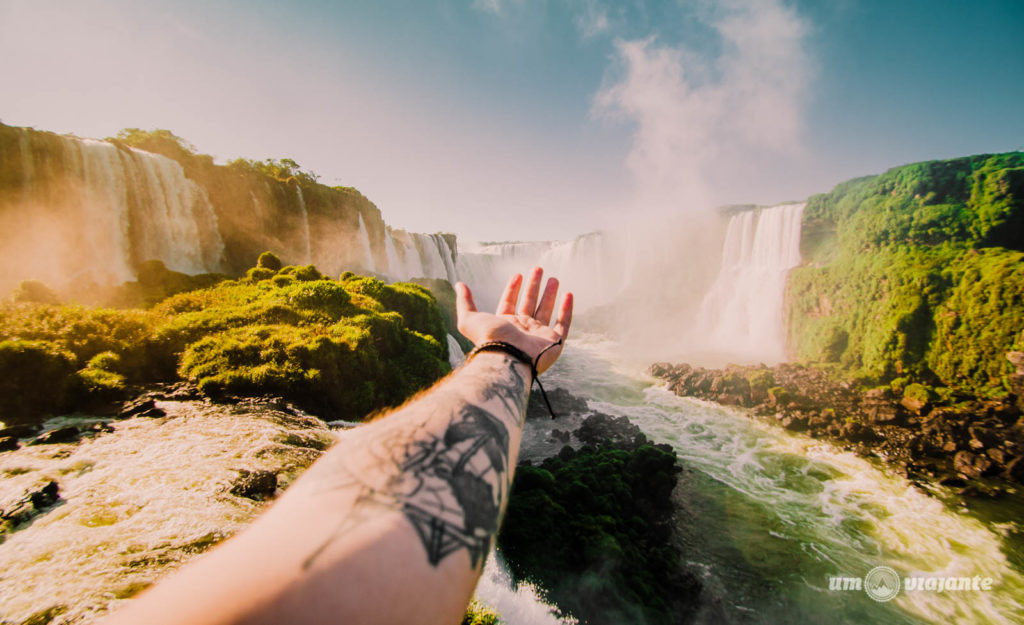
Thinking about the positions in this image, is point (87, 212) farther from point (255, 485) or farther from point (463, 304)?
point (463, 304)

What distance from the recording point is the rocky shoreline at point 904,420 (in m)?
11.4

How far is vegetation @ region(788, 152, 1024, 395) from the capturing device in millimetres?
15234

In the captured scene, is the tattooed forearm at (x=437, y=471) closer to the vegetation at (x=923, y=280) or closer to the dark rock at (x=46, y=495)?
the dark rock at (x=46, y=495)

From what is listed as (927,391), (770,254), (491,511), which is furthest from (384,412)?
(770,254)

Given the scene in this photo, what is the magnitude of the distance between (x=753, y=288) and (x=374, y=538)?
122 ft

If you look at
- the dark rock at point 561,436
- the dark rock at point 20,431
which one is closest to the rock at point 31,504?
the dark rock at point 20,431

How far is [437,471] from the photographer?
47.3 inches

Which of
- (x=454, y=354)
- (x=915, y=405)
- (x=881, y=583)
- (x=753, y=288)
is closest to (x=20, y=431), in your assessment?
(x=454, y=354)

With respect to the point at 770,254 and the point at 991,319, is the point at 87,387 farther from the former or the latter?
the point at 770,254

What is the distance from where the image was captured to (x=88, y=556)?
2.64 m

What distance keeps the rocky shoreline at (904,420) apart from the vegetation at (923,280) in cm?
160

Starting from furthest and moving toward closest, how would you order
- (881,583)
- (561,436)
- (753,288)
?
(753,288), (561,436), (881,583)

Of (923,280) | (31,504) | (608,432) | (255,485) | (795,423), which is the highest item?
(923,280)

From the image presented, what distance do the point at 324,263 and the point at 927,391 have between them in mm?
37270
